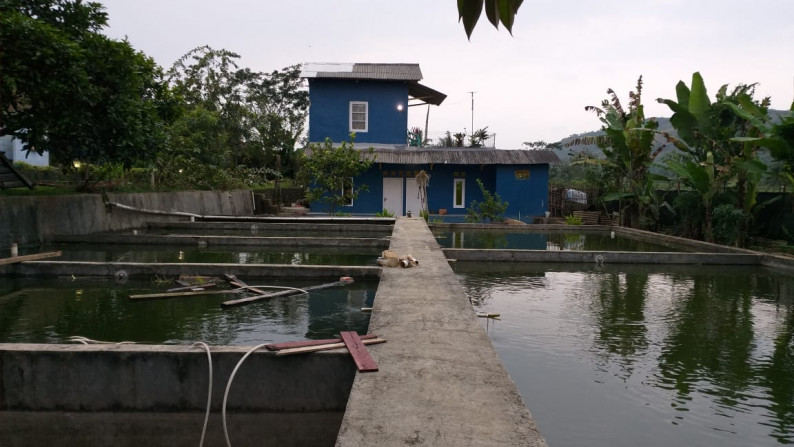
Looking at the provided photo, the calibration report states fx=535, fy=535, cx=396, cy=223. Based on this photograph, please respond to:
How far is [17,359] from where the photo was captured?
420 cm

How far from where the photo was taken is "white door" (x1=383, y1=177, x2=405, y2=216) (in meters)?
24.8

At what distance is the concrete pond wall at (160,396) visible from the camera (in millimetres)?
4234

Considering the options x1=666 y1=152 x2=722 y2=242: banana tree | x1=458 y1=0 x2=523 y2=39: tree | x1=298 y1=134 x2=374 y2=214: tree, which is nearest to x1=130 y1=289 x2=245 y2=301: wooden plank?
x1=458 y1=0 x2=523 y2=39: tree

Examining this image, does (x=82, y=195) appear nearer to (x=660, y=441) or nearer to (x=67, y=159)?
(x=67, y=159)

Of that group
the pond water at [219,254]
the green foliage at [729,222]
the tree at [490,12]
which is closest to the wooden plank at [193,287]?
the pond water at [219,254]

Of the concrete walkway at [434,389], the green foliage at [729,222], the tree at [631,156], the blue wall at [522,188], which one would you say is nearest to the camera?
the concrete walkway at [434,389]

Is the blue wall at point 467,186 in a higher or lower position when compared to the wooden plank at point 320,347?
higher

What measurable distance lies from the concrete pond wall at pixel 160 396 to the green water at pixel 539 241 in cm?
1059

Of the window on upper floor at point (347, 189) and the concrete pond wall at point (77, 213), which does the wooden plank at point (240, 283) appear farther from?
the window on upper floor at point (347, 189)

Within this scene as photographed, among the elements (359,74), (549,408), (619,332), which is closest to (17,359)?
(549,408)

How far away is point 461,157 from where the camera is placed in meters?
23.5

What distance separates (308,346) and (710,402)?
355cm

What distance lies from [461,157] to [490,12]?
892 inches

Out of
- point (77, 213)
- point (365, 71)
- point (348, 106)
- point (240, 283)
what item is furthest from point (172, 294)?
point (365, 71)
